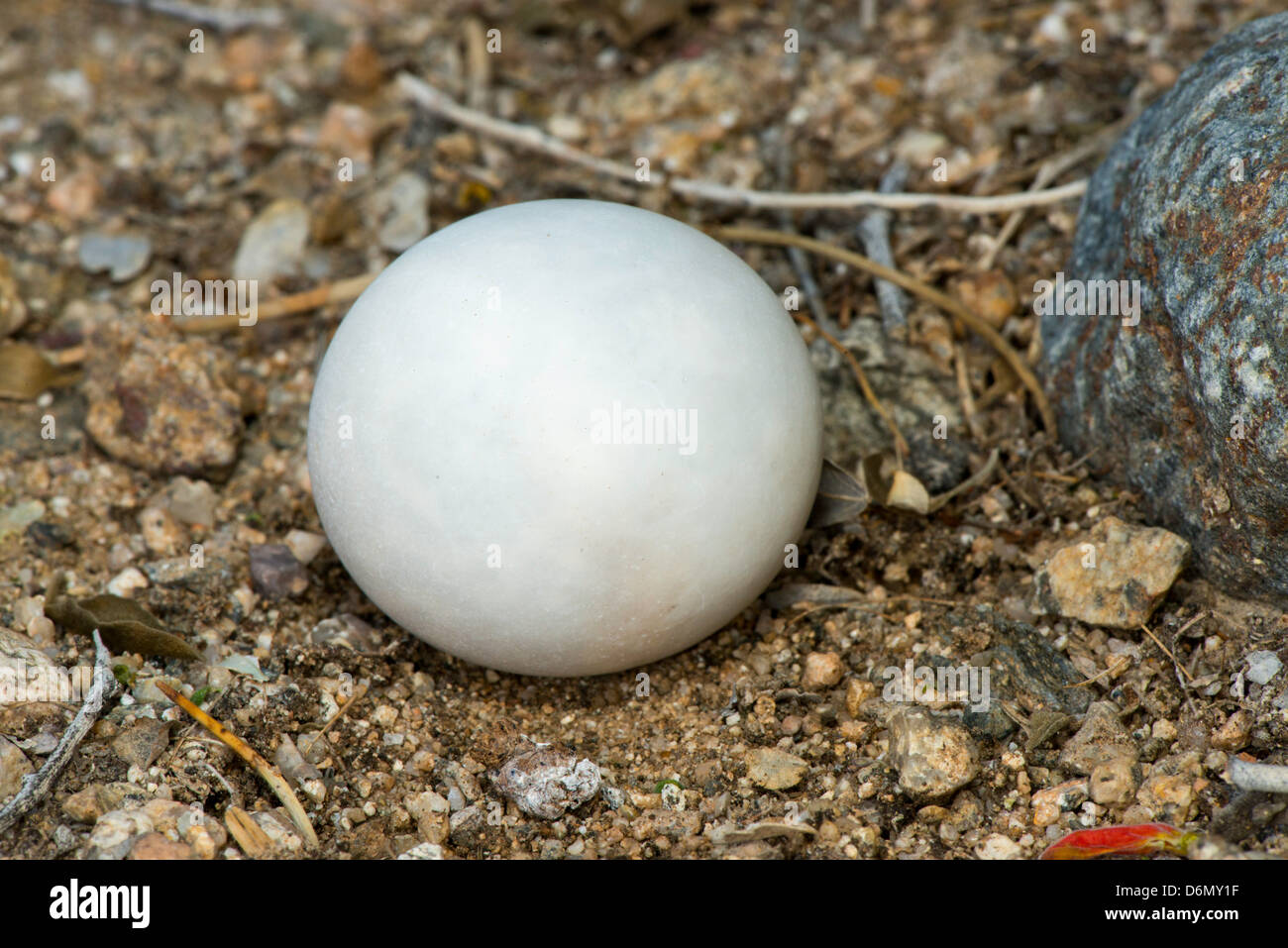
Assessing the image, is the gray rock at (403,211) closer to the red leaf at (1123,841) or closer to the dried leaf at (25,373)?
the dried leaf at (25,373)

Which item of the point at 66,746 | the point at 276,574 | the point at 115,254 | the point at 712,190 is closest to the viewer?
the point at 66,746

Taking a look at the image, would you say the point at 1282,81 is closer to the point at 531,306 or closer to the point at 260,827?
the point at 531,306

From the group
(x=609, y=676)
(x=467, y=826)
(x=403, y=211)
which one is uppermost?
(x=403, y=211)

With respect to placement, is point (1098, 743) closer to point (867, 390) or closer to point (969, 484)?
point (969, 484)

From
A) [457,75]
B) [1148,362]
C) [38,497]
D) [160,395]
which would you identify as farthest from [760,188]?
[38,497]

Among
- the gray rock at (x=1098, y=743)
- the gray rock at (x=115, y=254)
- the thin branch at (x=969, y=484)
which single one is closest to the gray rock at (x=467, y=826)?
the gray rock at (x=1098, y=743)

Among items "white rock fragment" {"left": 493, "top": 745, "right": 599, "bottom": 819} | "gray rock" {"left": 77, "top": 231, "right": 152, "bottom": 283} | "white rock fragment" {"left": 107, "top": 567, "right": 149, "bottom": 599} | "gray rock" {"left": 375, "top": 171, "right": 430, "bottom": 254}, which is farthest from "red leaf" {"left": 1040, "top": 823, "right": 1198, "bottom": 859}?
"gray rock" {"left": 77, "top": 231, "right": 152, "bottom": 283}

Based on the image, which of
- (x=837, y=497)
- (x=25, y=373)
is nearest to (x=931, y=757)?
(x=837, y=497)
